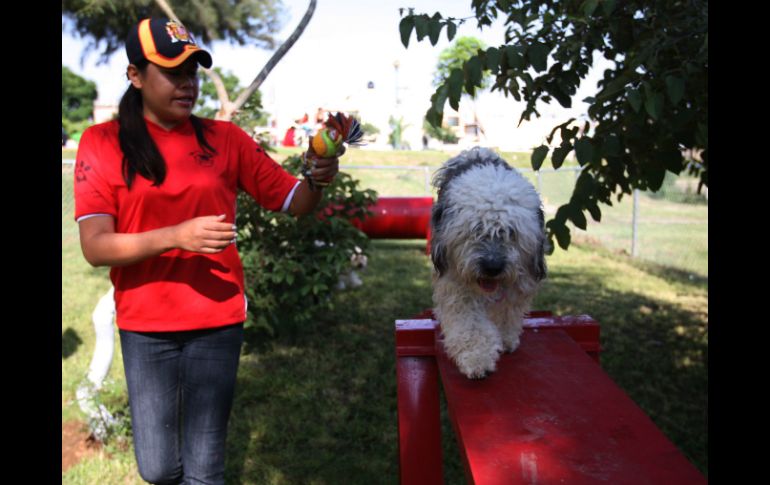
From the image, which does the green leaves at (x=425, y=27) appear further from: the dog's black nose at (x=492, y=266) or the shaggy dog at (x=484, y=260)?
the dog's black nose at (x=492, y=266)

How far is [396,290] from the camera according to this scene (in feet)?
28.6

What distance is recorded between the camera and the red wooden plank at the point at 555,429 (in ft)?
6.12

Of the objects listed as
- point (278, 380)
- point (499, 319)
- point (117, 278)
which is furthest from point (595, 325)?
point (278, 380)

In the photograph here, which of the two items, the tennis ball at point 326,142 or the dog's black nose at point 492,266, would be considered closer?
the dog's black nose at point 492,266

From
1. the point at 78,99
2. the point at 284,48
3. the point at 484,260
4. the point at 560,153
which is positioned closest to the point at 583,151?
the point at 560,153

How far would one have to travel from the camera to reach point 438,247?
2.86m

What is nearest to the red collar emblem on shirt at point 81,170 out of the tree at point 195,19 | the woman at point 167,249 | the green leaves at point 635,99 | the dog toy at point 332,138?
the woman at point 167,249

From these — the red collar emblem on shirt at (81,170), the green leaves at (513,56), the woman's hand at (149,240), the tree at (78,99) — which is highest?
the tree at (78,99)

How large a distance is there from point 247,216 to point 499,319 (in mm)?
3475

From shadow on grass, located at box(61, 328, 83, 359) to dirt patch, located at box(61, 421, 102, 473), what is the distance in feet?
5.51

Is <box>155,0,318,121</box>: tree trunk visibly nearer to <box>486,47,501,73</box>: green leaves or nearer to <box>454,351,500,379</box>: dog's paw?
<box>486,47,501,73</box>: green leaves

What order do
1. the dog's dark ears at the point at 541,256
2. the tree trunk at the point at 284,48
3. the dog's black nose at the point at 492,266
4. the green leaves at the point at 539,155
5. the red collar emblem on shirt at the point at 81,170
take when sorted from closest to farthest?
the red collar emblem on shirt at the point at 81,170 < the dog's black nose at the point at 492,266 < the dog's dark ears at the point at 541,256 < the green leaves at the point at 539,155 < the tree trunk at the point at 284,48

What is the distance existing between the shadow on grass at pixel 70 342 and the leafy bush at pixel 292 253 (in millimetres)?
1860

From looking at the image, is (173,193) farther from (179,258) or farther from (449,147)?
(449,147)
